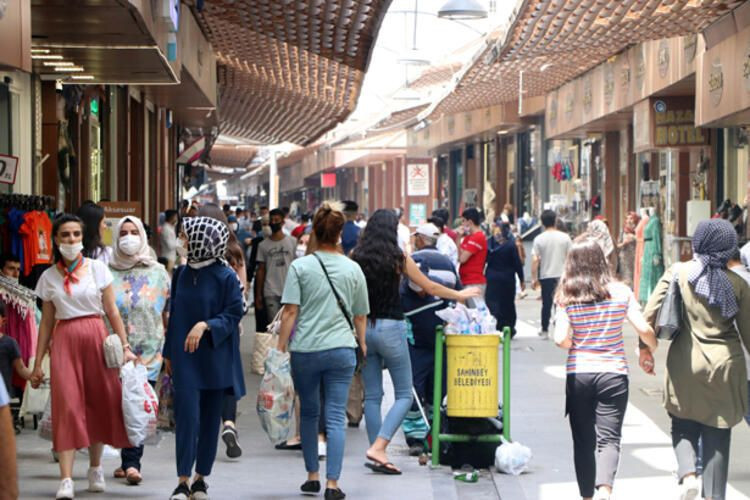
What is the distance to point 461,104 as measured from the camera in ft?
102

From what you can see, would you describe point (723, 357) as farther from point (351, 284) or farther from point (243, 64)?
point (243, 64)

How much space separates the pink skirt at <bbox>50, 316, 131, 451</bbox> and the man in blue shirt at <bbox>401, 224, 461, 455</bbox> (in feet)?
7.93

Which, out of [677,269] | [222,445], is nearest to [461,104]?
[222,445]

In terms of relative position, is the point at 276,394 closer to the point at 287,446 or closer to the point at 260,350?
the point at 287,446

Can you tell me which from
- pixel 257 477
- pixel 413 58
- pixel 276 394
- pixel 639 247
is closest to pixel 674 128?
pixel 639 247

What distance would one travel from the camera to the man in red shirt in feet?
51.1

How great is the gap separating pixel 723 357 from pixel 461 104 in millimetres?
24134

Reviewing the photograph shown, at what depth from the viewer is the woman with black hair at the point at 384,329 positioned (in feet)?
29.2

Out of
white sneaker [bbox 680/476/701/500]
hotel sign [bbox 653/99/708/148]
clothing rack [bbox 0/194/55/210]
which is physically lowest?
white sneaker [bbox 680/476/701/500]

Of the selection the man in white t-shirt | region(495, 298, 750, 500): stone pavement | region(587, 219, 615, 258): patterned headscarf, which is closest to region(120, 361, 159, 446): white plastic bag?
region(495, 298, 750, 500): stone pavement

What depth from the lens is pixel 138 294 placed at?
8.68m

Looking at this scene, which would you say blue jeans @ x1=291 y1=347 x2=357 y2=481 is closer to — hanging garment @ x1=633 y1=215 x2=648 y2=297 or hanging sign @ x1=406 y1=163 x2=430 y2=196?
hanging garment @ x1=633 y1=215 x2=648 y2=297

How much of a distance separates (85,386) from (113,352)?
0.28 meters

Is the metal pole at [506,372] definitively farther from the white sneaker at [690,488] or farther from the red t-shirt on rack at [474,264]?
the red t-shirt on rack at [474,264]
